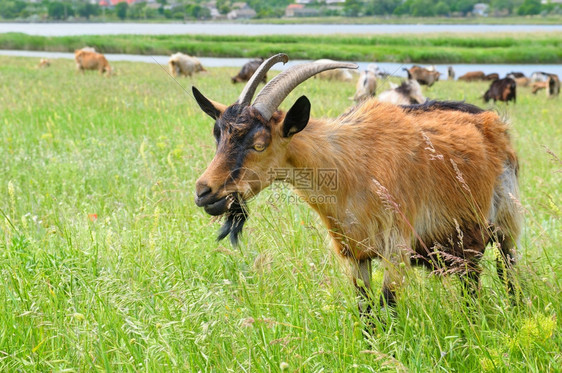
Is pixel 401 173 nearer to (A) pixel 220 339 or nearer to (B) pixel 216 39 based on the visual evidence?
(A) pixel 220 339

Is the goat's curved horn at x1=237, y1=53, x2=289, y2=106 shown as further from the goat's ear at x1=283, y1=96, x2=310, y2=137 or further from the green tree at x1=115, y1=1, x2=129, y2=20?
the green tree at x1=115, y1=1, x2=129, y2=20

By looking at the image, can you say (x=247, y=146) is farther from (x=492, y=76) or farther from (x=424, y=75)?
(x=492, y=76)

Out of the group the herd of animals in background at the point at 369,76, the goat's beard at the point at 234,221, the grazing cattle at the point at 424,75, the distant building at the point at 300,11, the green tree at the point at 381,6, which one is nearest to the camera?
the goat's beard at the point at 234,221

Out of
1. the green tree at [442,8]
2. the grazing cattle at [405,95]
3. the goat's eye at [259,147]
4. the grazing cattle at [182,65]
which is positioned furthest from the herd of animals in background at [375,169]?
the green tree at [442,8]

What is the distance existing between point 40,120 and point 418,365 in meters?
8.56

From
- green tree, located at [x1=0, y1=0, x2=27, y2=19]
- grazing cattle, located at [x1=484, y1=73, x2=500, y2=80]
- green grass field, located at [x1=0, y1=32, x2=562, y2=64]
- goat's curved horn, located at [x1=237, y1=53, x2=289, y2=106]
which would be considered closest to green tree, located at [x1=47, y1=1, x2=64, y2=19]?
green tree, located at [x1=0, y1=0, x2=27, y2=19]

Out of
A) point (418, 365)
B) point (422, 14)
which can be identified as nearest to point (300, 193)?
point (418, 365)

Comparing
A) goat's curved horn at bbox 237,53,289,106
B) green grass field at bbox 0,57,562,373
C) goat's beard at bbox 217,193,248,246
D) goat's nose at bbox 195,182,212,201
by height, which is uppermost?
goat's curved horn at bbox 237,53,289,106

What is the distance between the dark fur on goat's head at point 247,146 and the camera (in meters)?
3.27

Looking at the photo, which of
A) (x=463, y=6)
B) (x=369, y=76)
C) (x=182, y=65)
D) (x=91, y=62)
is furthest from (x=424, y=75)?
(x=463, y=6)

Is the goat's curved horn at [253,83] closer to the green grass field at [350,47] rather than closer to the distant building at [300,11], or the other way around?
the green grass field at [350,47]

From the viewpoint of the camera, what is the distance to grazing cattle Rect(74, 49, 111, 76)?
22.8 meters

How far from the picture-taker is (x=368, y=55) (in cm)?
3794

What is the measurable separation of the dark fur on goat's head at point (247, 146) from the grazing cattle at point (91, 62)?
20734 mm
